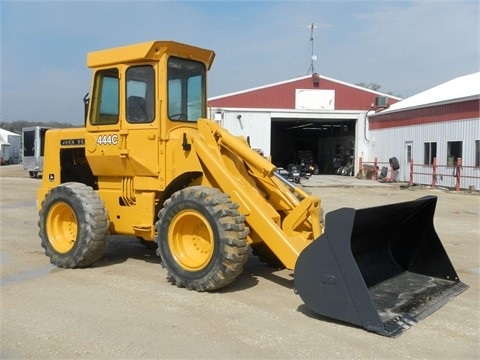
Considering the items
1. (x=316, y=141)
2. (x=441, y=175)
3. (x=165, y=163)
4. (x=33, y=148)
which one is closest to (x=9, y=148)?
(x=33, y=148)

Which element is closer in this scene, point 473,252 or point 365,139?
point 473,252

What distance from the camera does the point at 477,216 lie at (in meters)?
13.3

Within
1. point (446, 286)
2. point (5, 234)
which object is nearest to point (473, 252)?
point (446, 286)

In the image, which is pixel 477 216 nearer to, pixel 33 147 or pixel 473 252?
pixel 473 252

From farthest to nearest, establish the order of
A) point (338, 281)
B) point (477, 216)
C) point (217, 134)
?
1. point (477, 216)
2. point (217, 134)
3. point (338, 281)

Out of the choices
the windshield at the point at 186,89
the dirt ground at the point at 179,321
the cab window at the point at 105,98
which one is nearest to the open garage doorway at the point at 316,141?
the windshield at the point at 186,89

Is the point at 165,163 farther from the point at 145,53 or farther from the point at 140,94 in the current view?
the point at 145,53

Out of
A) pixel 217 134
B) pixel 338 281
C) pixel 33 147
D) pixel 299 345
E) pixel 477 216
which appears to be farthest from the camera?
pixel 33 147

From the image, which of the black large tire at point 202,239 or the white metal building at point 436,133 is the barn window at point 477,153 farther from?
the black large tire at point 202,239

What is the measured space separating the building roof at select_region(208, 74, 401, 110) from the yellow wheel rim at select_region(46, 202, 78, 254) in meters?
22.8

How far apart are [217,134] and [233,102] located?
77.7 feet

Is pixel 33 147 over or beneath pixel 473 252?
over

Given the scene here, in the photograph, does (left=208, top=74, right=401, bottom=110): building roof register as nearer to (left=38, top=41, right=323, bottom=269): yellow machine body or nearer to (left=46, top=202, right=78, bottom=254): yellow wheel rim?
(left=38, top=41, right=323, bottom=269): yellow machine body

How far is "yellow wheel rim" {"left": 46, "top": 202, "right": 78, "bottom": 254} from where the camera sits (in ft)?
22.8
